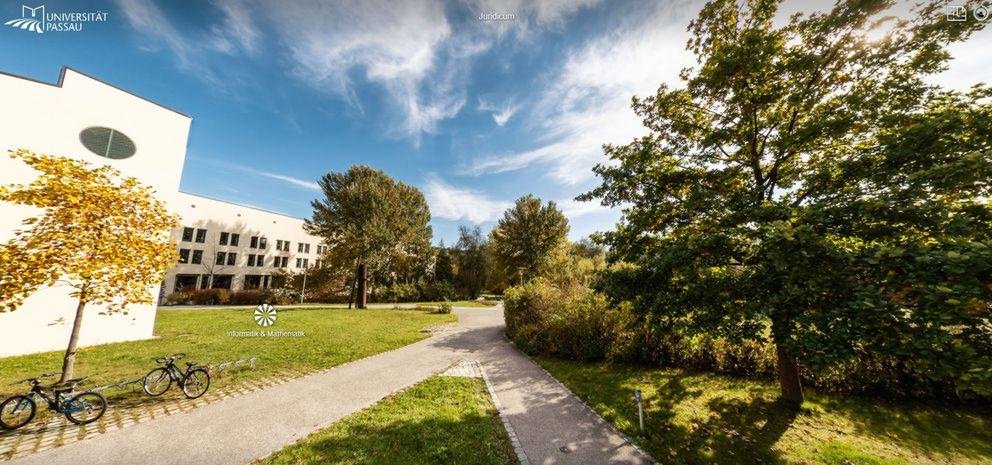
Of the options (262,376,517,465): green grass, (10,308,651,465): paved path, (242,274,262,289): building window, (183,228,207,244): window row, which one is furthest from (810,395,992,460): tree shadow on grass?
(183,228,207,244): window row

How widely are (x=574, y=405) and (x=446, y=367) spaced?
5.45 m

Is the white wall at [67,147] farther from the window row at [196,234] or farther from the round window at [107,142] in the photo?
the window row at [196,234]

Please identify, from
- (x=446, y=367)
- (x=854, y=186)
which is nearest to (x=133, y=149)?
(x=446, y=367)

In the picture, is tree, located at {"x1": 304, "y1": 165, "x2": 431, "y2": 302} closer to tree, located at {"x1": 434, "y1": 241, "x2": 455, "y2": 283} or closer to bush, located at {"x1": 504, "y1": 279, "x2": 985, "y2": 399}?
tree, located at {"x1": 434, "y1": 241, "x2": 455, "y2": 283}

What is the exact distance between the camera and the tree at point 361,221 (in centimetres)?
2969

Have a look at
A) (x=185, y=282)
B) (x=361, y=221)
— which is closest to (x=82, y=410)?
(x=361, y=221)

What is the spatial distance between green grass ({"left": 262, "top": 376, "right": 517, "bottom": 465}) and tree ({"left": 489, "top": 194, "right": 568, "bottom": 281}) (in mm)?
30456

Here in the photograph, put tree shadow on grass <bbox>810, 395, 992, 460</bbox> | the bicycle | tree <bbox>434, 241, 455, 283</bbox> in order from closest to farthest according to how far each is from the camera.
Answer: tree shadow on grass <bbox>810, 395, 992, 460</bbox> < the bicycle < tree <bbox>434, 241, 455, 283</bbox>

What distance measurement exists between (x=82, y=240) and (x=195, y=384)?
198 inches

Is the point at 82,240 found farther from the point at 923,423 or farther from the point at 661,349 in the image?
the point at 923,423

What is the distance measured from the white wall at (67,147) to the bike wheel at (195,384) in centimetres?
521

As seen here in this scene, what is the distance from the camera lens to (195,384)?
29.2 feet

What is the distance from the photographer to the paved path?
6020 millimetres

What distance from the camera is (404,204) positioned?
3769cm
